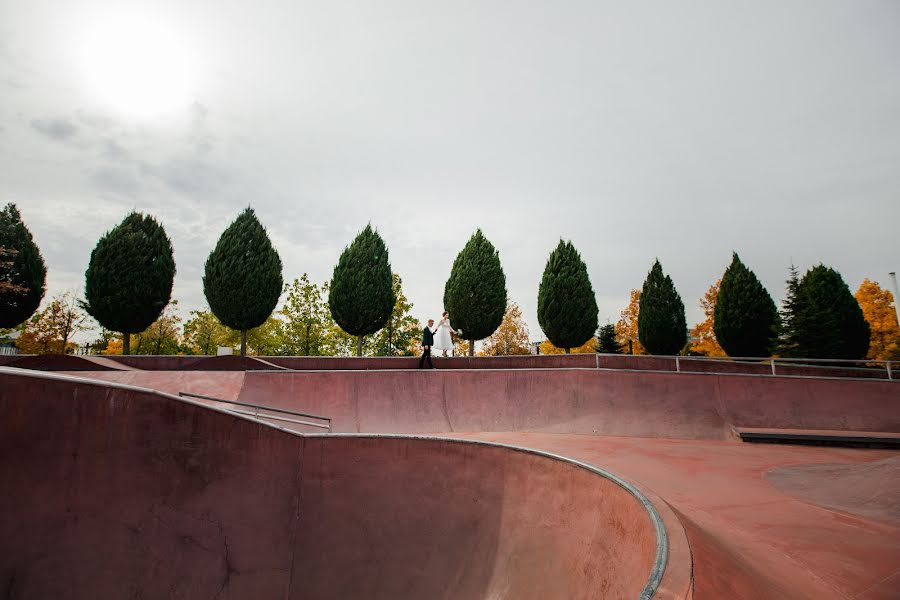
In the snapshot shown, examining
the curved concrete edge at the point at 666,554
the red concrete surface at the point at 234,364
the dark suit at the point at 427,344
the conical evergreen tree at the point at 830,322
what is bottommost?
the curved concrete edge at the point at 666,554

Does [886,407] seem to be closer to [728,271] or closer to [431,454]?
[431,454]

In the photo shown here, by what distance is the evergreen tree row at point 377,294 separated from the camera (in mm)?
22866

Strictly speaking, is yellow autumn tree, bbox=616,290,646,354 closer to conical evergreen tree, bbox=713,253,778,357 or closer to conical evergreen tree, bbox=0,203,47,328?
conical evergreen tree, bbox=713,253,778,357

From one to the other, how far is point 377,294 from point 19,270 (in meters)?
17.4

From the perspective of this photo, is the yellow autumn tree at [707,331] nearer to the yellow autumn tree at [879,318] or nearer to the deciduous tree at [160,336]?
the yellow autumn tree at [879,318]

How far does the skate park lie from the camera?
384cm

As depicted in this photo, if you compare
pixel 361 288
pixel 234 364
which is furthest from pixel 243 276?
pixel 234 364

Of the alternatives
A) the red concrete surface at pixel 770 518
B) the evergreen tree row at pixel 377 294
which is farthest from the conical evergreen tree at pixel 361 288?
the red concrete surface at pixel 770 518

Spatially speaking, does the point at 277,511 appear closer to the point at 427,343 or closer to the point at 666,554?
the point at 666,554

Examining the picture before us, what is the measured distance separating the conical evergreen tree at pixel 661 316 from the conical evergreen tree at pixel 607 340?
7.32 metres

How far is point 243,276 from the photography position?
80.0 ft

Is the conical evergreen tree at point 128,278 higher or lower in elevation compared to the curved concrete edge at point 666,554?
higher

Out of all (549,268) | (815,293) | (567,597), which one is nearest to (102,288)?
(549,268)

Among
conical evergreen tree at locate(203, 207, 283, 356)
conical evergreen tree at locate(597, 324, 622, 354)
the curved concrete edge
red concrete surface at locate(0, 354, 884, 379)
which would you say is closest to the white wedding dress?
red concrete surface at locate(0, 354, 884, 379)
